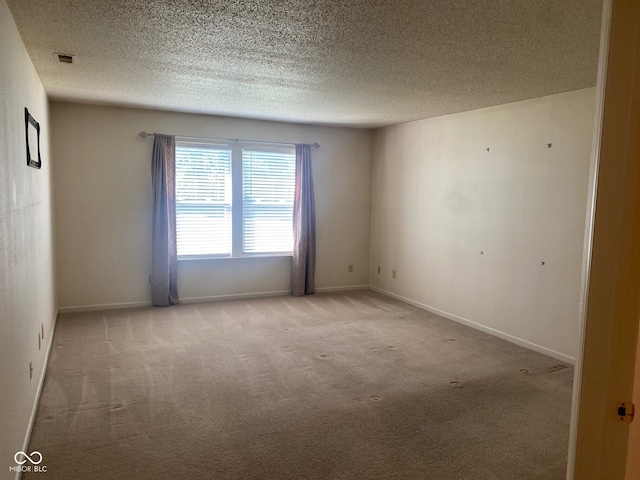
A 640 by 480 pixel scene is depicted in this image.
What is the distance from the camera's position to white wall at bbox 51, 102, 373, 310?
16.3 feet

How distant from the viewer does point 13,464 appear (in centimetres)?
201

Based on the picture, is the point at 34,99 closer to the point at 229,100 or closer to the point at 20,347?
the point at 229,100

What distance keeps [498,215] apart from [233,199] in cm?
328

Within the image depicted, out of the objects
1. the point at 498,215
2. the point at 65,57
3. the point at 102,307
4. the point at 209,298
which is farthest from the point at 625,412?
the point at 102,307

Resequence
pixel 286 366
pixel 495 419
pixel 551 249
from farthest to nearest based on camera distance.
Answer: pixel 551 249 → pixel 286 366 → pixel 495 419

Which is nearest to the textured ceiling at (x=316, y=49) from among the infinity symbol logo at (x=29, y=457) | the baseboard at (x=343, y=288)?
the infinity symbol logo at (x=29, y=457)

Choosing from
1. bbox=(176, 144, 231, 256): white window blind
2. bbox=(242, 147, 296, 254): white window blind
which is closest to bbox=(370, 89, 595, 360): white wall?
bbox=(242, 147, 296, 254): white window blind

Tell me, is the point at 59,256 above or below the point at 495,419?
above

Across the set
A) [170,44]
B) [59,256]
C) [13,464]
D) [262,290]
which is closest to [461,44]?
[170,44]

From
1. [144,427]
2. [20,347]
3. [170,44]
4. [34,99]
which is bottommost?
[144,427]

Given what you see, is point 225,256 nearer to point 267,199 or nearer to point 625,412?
point 267,199

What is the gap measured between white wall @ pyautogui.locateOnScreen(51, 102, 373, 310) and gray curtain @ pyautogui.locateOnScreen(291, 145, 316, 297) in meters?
0.19

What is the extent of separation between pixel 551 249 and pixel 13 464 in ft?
13.7

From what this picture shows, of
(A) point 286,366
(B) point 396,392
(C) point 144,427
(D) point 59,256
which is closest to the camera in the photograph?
(C) point 144,427
